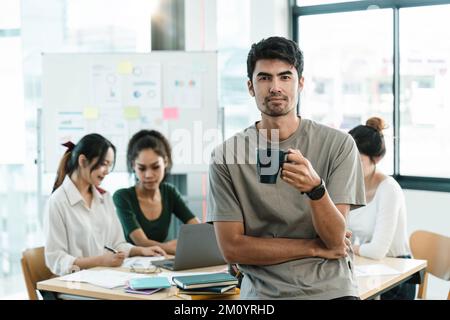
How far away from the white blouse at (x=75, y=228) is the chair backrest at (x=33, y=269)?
62mm

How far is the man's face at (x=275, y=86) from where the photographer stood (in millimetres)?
2365

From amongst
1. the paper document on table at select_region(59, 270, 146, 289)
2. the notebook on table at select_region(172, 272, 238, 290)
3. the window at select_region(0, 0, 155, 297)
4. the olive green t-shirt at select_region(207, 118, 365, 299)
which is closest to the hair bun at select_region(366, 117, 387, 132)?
the olive green t-shirt at select_region(207, 118, 365, 299)

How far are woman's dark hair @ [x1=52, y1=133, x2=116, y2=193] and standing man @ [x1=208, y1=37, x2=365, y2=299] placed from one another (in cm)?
122

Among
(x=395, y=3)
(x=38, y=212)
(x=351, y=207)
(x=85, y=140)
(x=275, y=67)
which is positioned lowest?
(x=38, y=212)

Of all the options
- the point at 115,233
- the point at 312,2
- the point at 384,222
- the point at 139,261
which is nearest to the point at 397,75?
the point at 312,2

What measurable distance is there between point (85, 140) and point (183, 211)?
82cm

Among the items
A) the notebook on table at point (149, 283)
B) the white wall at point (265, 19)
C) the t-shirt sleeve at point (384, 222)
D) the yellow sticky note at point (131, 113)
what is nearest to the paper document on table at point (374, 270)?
the t-shirt sleeve at point (384, 222)

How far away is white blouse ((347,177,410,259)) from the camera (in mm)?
3377

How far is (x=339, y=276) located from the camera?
2291 millimetres

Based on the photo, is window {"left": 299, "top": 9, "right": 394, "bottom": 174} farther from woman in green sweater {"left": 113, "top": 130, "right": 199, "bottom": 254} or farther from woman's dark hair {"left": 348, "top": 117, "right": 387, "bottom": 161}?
woman in green sweater {"left": 113, "top": 130, "right": 199, "bottom": 254}

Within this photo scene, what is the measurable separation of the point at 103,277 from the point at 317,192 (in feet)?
4.12

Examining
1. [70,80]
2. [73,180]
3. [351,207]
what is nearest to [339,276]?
[351,207]

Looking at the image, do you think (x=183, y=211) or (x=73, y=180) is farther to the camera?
(x=183, y=211)

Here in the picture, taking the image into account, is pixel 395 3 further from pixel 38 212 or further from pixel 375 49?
pixel 38 212
